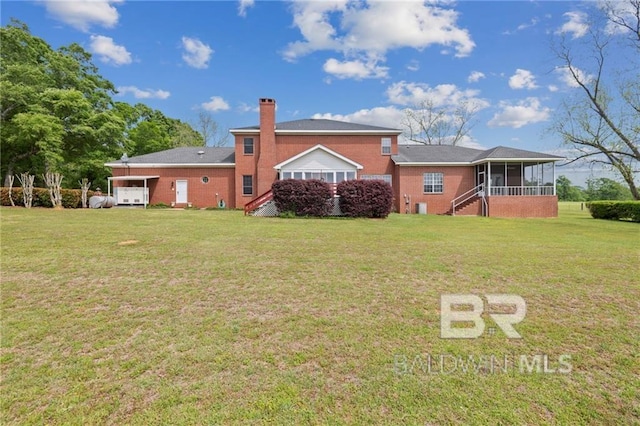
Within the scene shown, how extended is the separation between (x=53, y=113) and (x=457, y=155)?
108ft

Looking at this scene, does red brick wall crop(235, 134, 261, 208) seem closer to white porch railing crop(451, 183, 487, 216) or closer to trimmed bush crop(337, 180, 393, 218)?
trimmed bush crop(337, 180, 393, 218)

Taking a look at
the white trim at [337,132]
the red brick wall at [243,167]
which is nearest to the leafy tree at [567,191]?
the white trim at [337,132]

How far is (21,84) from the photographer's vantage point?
2519cm

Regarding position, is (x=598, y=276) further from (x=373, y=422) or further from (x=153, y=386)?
(x=153, y=386)

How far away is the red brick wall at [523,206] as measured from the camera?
21.2 m

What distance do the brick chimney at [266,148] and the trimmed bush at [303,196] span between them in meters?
6.01

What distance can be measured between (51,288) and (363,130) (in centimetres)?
2134

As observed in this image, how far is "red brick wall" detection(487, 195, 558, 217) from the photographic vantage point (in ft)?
69.4

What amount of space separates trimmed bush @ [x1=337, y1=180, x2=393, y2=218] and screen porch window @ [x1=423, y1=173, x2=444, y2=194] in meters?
7.26

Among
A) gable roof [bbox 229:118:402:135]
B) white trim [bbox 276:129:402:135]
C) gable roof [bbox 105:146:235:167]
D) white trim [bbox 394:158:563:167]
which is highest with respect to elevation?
gable roof [bbox 229:118:402:135]

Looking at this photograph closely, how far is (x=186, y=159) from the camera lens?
2464cm

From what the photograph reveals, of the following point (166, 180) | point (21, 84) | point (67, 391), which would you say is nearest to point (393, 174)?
point (166, 180)

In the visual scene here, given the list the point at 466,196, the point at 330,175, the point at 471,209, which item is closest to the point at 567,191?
the point at 466,196

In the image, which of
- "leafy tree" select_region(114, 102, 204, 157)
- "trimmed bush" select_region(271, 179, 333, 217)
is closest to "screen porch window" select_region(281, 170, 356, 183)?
"trimmed bush" select_region(271, 179, 333, 217)
